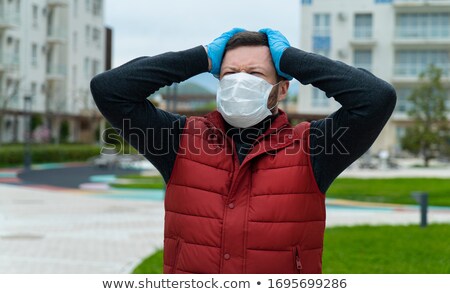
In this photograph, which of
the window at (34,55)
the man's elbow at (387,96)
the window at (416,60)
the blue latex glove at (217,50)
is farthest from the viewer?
the window at (416,60)

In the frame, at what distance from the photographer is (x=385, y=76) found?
50.1m

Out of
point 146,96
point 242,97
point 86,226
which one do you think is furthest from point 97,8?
point 242,97

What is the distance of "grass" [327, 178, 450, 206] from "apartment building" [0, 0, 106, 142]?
2168cm

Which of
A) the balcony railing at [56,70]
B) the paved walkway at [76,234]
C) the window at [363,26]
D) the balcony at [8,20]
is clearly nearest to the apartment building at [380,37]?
the window at [363,26]

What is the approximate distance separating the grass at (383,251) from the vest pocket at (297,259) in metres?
5.06

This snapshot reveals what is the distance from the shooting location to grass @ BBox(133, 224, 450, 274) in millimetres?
8062

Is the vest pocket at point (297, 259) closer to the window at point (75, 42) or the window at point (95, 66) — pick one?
the window at point (75, 42)

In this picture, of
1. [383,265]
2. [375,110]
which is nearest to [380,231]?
[383,265]

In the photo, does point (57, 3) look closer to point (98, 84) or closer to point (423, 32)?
point (423, 32)

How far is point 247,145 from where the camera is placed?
2877 millimetres

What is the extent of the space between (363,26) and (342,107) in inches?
1923

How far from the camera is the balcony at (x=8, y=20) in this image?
39.9m

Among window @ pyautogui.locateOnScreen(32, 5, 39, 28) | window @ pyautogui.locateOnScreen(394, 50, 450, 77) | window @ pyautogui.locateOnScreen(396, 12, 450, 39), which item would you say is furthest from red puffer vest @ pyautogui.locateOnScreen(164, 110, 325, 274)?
window @ pyautogui.locateOnScreen(396, 12, 450, 39)
